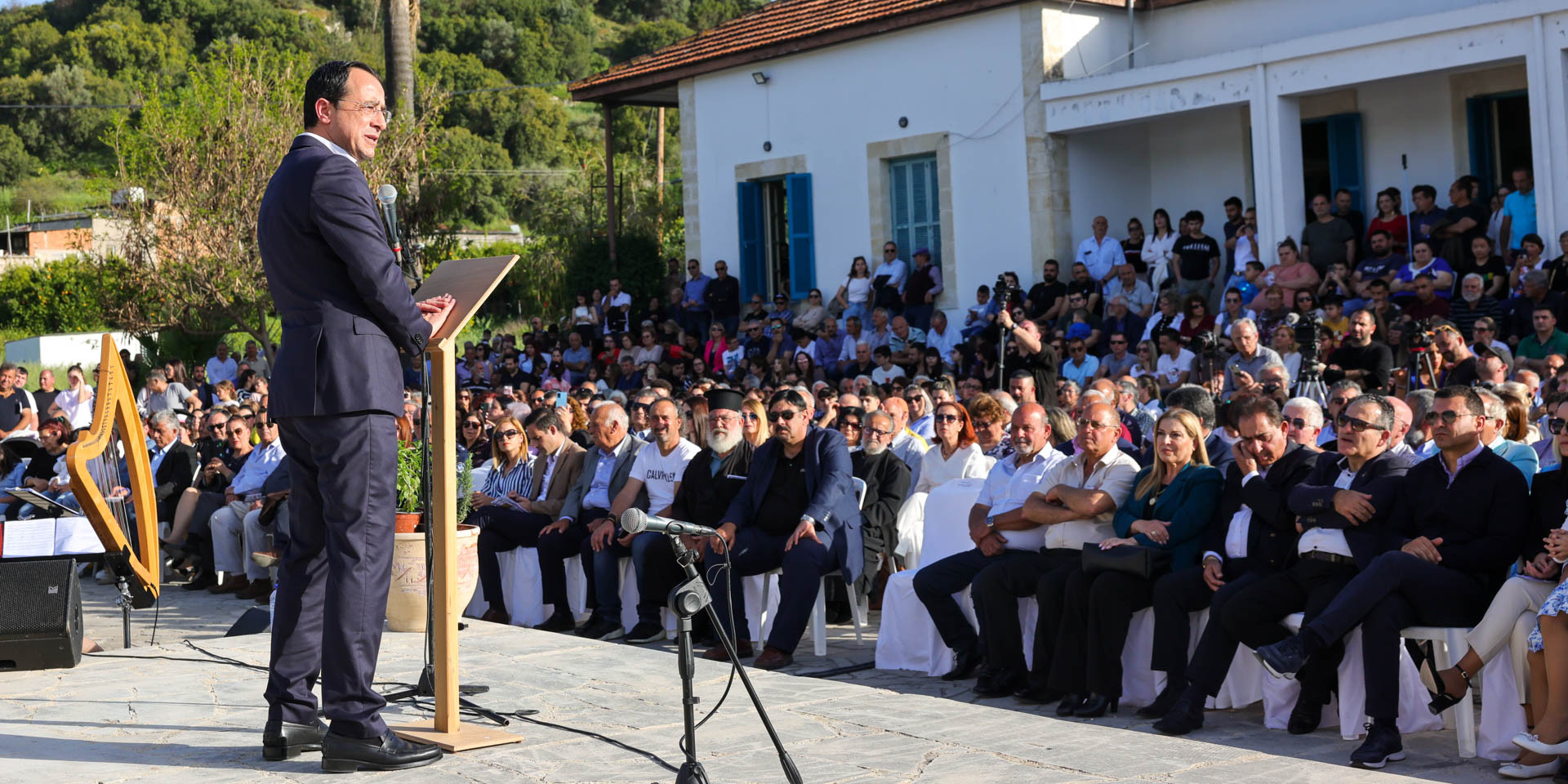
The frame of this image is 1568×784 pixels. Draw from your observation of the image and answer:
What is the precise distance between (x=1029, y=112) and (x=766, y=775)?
1353 centimetres

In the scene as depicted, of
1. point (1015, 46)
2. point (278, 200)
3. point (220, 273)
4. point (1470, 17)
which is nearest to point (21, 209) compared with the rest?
point (220, 273)

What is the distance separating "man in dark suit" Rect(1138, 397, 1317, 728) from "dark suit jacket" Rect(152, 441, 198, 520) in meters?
8.71

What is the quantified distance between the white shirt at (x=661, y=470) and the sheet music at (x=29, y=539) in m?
3.28

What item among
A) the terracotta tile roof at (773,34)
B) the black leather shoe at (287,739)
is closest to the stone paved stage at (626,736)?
the black leather shoe at (287,739)

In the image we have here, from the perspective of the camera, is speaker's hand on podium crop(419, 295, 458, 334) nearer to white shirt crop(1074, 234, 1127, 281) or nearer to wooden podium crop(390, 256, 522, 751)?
wooden podium crop(390, 256, 522, 751)

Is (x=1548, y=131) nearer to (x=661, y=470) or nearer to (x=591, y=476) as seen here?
(x=661, y=470)

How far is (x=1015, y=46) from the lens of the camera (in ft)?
55.4

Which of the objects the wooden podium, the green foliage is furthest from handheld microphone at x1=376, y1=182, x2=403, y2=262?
the green foliage

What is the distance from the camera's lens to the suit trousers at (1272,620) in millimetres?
5965

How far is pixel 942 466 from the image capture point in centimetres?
891

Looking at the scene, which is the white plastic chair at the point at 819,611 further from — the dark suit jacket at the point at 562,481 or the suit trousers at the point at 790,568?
the dark suit jacket at the point at 562,481

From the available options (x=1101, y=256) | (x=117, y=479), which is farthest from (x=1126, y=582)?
(x=1101, y=256)

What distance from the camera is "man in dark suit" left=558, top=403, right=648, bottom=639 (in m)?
9.49

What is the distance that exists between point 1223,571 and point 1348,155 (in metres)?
10.8
